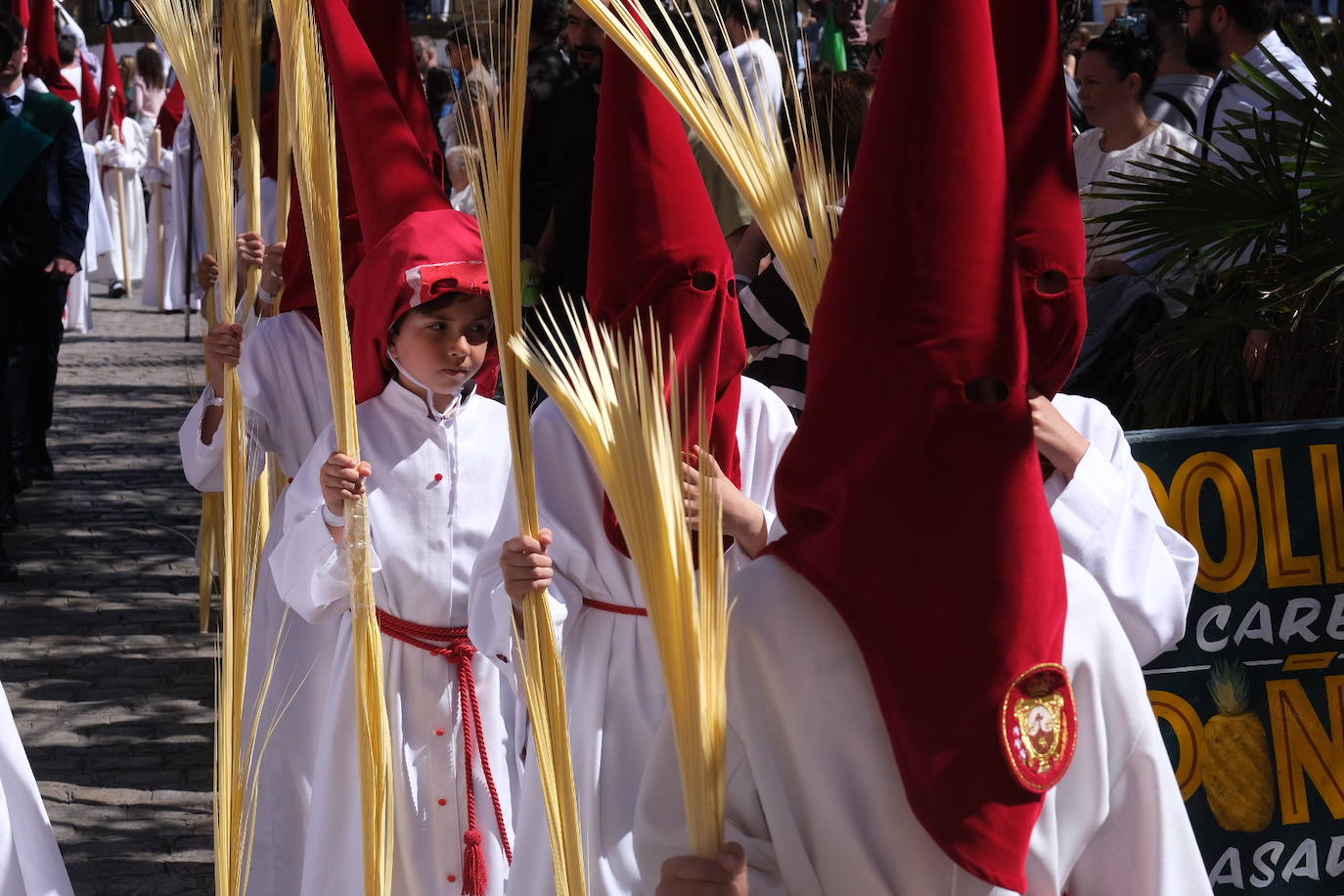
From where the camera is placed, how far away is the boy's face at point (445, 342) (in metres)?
3.51

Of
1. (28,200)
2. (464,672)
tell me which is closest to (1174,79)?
(464,672)

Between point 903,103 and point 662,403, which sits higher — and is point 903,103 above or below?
above

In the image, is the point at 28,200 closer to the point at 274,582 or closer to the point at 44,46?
the point at 44,46

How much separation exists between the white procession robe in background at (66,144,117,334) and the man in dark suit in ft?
14.6

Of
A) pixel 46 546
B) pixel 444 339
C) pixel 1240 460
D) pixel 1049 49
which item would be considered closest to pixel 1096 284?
pixel 1240 460

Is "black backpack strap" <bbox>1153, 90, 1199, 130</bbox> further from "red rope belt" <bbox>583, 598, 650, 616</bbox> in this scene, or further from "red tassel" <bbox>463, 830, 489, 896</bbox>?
"red tassel" <bbox>463, 830, 489, 896</bbox>

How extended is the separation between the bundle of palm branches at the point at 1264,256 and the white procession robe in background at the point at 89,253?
389 inches

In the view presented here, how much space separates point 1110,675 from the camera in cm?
207

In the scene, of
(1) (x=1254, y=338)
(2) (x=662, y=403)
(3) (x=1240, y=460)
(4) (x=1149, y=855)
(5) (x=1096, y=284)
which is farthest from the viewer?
(5) (x=1096, y=284)

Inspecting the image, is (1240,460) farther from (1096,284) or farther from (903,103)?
(903,103)

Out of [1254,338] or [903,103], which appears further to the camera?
[1254,338]

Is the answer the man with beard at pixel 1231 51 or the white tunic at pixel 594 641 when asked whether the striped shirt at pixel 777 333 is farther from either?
the man with beard at pixel 1231 51

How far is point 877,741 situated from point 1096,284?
3.37 metres

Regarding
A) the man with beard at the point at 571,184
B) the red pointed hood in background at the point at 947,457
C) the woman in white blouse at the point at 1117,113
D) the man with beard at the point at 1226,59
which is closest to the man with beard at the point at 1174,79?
the man with beard at the point at 1226,59
